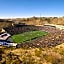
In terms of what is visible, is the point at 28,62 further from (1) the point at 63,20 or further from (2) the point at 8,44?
(1) the point at 63,20

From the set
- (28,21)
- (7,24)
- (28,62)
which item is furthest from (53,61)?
(28,21)

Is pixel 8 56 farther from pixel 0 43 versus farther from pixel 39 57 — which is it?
pixel 0 43

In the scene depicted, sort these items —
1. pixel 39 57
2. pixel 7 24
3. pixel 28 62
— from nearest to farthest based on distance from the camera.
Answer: pixel 28 62, pixel 39 57, pixel 7 24

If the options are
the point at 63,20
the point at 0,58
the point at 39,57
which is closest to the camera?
the point at 0,58

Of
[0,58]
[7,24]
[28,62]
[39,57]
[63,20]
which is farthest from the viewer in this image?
[63,20]

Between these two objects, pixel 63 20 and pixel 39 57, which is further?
pixel 63 20

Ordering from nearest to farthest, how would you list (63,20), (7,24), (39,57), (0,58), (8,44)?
1. (0,58)
2. (39,57)
3. (8,44)
4. (7,24)
5. (63,20)

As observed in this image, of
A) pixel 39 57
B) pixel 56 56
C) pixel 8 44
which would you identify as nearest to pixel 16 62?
pixel 39 57

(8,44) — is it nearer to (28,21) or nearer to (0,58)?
(0,58)

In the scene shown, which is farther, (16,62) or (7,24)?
(7,24)
